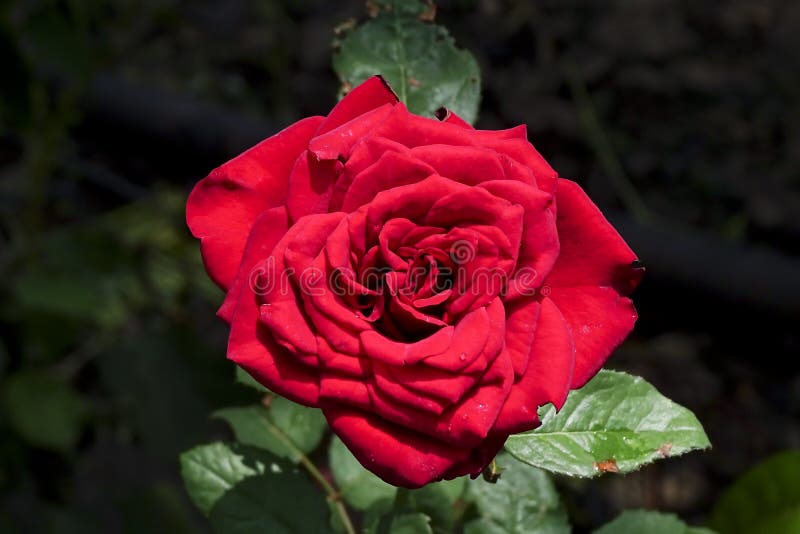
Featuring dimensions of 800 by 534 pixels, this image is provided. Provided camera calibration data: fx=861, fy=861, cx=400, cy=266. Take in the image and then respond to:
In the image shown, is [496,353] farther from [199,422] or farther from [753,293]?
[753,293]

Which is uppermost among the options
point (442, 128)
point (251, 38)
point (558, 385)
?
point (442, 128)

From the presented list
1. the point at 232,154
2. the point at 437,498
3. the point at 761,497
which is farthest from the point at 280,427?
the point at 232,154

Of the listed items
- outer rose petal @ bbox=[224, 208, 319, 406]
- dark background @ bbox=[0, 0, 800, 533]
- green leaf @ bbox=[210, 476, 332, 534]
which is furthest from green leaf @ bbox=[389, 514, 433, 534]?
dark background @ bbox=[0, 0, 800, 533]

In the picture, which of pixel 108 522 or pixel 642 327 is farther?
pixel 642 327

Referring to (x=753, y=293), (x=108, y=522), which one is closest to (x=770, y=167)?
(x=753, y=293)

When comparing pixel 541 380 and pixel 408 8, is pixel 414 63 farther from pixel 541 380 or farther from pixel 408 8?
pixel 541 380

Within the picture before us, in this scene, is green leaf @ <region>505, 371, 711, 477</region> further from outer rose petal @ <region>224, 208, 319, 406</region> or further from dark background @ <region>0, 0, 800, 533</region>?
dark background @ <region>0, 0, 800, 533</region>
